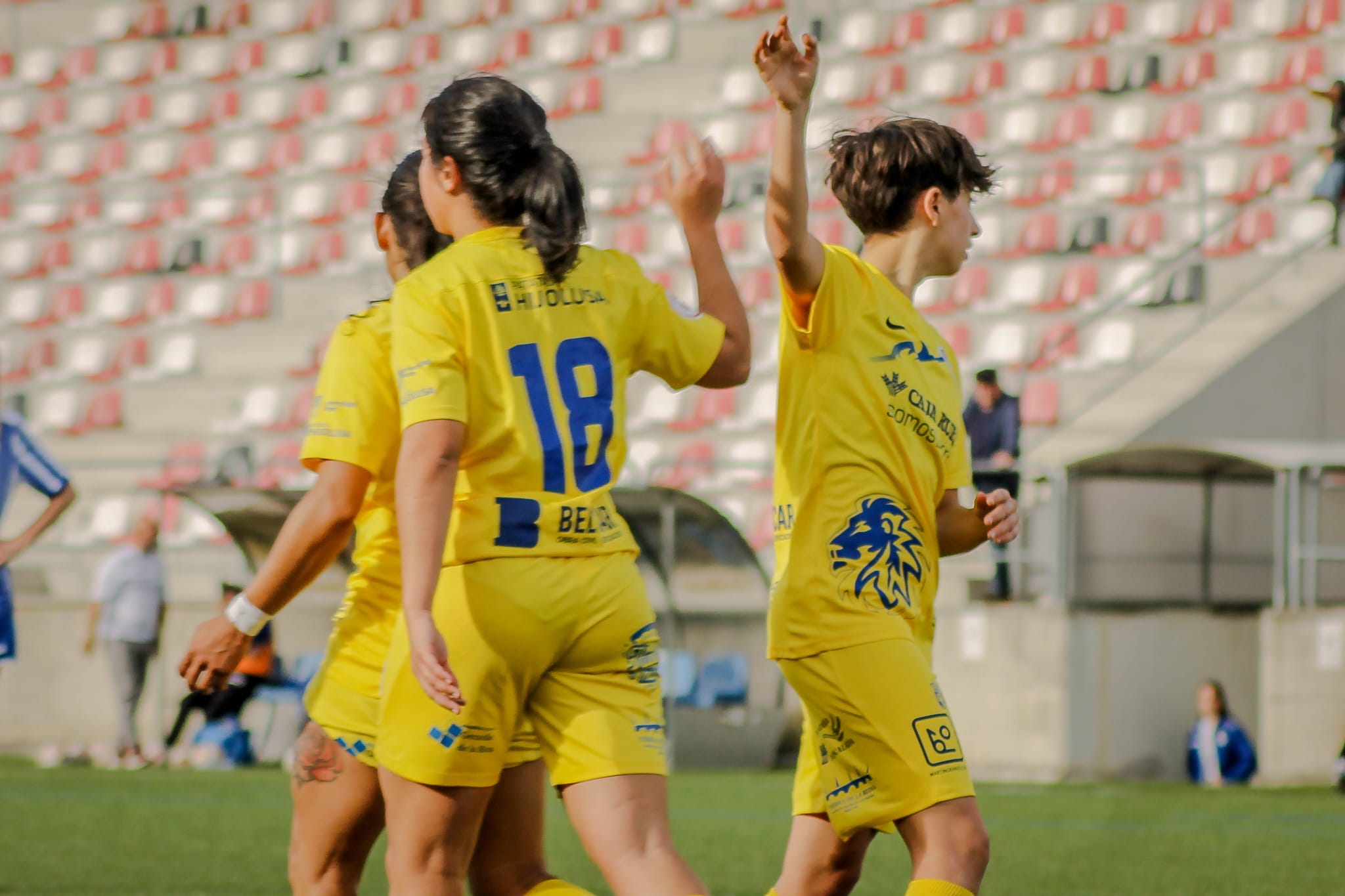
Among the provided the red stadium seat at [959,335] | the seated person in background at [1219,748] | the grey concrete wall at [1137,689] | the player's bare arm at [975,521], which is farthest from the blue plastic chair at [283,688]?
the player's bare arm at [975,521]

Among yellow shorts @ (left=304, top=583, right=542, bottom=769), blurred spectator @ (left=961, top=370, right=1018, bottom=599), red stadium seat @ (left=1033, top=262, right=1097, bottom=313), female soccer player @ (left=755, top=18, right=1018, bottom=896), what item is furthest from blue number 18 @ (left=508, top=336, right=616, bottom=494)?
red stadium seat @ (left=1033, top=262, right=1097, bottom=313)

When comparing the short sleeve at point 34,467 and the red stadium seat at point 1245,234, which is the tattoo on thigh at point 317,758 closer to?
the short sleeve at point 34,467

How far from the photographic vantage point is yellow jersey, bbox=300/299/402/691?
342 centimetres

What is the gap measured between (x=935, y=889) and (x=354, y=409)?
1.33 metres

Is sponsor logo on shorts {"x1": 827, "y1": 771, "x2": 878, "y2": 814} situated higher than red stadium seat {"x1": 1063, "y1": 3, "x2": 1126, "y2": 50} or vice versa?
red stadium seat {"x1": 1063, "y1": 3, "x2": 1126, "y2": 50}

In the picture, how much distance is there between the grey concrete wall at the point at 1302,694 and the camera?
12.4 m

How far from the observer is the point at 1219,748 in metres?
12.5

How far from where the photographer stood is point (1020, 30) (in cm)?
2077

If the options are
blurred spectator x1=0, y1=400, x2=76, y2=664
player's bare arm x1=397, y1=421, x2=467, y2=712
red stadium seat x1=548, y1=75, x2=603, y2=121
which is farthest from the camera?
red stadium seat x1=548, y1=75, x2=603, y2=121

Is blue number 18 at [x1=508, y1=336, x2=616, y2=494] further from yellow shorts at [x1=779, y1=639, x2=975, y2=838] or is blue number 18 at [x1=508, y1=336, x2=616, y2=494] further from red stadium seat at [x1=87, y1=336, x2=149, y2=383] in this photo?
red stadium seat at [x1=87, y1=336, x2=149, y2=383]

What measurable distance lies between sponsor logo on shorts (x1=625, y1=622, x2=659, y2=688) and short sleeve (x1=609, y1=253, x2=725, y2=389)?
1.40 ft

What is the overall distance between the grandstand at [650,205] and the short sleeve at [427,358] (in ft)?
33.1

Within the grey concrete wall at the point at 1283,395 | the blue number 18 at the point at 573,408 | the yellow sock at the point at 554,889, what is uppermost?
the grey concrete wall at the point at 1283,395

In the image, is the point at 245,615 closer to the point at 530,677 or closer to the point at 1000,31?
the point at 530,677
